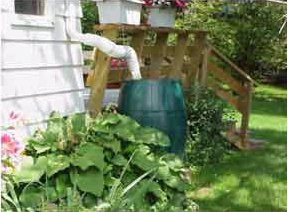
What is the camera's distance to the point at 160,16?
273 inches

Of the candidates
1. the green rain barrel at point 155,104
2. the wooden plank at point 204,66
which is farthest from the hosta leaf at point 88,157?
the wooden plank at point 204,66

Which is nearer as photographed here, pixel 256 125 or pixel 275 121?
pixel 256 125

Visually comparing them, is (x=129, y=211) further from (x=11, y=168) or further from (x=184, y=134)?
(x=184, y=134)

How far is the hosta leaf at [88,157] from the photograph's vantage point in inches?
168

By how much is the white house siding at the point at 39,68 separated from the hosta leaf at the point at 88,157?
1.82ft

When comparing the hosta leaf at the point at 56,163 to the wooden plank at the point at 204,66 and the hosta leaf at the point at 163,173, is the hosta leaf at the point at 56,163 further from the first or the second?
the wooden plank at the point at 204,66

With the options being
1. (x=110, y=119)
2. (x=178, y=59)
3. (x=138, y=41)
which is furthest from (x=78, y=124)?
(x=178, y=59)

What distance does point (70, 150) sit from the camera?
4.55 meters

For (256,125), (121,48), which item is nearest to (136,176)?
(121,48)

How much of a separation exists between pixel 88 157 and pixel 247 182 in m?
2.23

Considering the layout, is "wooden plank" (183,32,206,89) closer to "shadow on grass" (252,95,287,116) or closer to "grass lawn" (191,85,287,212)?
"grass lawn" (191,85,287,212)

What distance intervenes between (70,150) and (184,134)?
127 centimetres

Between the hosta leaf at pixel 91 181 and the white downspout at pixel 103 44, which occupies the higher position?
the white downspout at pixel 103 44

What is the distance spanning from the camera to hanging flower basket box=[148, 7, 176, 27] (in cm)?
692
